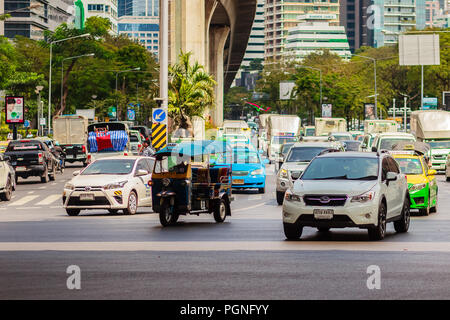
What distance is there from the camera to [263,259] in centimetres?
1409

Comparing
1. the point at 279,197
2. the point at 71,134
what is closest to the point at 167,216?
the point at 279,197

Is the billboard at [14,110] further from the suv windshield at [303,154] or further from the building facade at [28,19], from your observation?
the building facade at [28,19]

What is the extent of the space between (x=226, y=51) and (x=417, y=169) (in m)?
112

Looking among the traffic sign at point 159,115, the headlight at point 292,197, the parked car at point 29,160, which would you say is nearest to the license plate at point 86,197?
the headlight at point 292,197

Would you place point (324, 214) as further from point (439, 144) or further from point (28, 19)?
point (28, 19)

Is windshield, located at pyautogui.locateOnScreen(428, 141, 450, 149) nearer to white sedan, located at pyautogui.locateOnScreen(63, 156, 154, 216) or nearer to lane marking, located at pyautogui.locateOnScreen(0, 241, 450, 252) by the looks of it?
white sedan, located at pyautogui.locateOnScreen(63, 156, 154, 216)

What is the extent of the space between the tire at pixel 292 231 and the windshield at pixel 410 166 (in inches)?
344

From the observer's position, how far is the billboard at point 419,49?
79812 mm

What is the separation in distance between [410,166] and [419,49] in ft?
186

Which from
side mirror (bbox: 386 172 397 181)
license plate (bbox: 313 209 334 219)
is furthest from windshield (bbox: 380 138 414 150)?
license plate (bbox: 313 209 334 219)

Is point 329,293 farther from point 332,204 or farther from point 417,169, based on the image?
point 417,169

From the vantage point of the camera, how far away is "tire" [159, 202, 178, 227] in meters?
20.6

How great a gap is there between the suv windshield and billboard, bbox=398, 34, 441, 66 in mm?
51096

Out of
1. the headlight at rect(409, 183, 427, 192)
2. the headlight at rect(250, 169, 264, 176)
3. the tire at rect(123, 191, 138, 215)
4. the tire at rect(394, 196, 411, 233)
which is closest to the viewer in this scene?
the tire at rect(394, 196, 411, 233)
